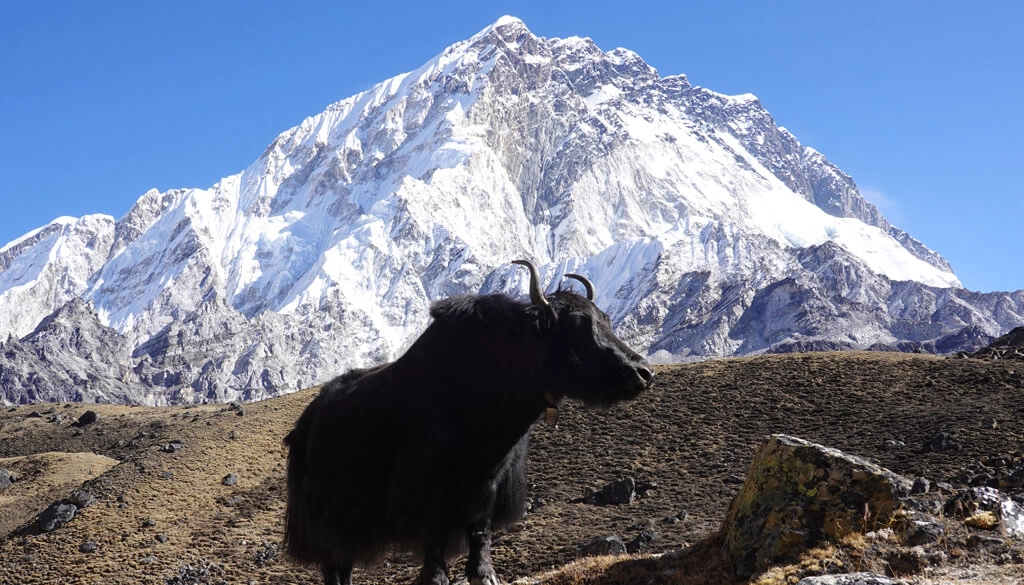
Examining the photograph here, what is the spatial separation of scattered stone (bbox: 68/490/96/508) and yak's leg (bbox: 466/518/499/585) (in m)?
21.9

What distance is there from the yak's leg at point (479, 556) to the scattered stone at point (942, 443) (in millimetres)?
17672

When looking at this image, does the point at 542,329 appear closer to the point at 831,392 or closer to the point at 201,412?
the point at 831,392

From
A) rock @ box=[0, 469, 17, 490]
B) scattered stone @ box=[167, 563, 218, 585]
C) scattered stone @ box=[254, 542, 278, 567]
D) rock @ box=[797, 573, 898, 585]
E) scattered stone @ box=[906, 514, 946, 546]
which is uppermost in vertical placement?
rock @ box=[0, 469, 17, 490]

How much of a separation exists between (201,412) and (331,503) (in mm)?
44075

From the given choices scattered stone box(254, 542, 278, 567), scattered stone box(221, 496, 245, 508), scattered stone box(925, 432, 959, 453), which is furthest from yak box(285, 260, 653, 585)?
scattered stone box(221, 496, 245, 508)

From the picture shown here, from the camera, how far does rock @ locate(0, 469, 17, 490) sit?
32.6 metres

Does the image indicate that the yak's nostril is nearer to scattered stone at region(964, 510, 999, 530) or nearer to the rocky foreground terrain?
the rocky foreground terrain

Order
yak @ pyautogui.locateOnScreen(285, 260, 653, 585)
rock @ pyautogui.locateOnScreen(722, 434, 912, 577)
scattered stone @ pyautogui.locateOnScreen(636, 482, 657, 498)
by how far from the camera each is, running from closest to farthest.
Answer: yak @ pyautogui.locateOnScreen(285, 260, 653, 585) < rock @ pyautogui.locateOnScreen(722, 434, 912, 577) < scattered stone @ pyautogui.locateOnScreen(636, 482, 657, 498)

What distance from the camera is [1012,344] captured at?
39.9 m

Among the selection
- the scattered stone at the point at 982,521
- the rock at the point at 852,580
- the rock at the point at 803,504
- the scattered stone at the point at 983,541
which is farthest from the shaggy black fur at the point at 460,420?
the scattered stone at the point at 982,521

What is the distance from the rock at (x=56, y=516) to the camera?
23688mm

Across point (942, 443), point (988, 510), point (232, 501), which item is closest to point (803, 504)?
point (988, 510)

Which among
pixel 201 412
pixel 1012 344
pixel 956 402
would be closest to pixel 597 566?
pixel 956 402

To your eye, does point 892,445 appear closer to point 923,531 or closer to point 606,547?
point 606,547
